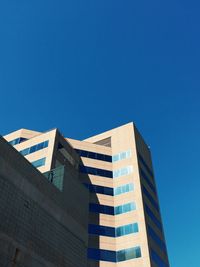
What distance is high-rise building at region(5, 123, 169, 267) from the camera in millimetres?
50094

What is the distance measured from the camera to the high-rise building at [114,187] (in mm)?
50094

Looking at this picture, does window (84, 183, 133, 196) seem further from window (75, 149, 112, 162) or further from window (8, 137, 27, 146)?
window (8, 137, 27, 146)

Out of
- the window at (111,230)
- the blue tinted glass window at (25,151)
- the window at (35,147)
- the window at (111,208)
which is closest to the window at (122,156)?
the window at (111,208)

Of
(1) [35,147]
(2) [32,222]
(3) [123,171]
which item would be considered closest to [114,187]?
(3) [123,171]

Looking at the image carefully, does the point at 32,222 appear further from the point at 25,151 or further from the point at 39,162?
the point at 25,151

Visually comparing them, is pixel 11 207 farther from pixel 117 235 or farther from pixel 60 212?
pixel 117 235

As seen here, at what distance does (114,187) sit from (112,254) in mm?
14724

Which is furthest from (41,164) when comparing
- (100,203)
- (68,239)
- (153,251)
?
(153,251)

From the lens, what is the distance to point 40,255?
27469 millimetres

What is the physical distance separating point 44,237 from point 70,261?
18.2ft

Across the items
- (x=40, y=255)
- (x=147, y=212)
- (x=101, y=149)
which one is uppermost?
(x=101, y=149)

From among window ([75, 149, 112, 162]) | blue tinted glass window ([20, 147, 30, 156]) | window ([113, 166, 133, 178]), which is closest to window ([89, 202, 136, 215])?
window ([113, 166, 133, 178])

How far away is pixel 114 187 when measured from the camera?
2398 inches

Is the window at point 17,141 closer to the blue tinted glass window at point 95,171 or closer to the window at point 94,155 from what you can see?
the window at point 94,155
